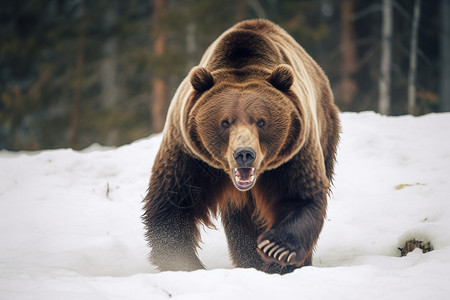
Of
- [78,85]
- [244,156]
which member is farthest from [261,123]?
[78,85]

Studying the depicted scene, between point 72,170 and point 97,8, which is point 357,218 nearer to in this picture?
point 72,170

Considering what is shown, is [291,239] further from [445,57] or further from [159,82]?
[445,57]

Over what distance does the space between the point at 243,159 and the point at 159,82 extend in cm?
1035

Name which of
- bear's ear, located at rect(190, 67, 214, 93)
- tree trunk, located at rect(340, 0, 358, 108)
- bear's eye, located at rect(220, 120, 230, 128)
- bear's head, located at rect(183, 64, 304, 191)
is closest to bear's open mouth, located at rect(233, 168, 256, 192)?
bear's head, located at rect(183, 64, 304, 191)

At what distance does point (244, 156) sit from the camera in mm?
3525

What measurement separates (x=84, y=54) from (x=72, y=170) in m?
9.15

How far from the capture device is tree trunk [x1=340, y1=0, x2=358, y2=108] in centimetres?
1509

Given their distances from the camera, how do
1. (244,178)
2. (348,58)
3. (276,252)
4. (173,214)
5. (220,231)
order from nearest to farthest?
(244,178) → (276,252) → (173,214) → (220,231) → (348,58)

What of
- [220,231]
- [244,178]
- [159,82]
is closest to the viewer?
[244,178]

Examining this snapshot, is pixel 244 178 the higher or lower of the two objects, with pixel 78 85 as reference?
higher

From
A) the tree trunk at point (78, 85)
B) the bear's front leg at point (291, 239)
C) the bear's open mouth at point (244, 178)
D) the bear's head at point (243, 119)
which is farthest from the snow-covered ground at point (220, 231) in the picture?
the tree trunk at point (78, 85)

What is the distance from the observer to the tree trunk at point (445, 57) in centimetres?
1382

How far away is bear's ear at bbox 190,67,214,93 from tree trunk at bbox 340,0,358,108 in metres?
11.3

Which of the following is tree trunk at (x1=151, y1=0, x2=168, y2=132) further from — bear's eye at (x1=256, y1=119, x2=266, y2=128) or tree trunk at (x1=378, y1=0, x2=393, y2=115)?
bear's eye at (x1=256, y1=119, x2=266, y2=128)
